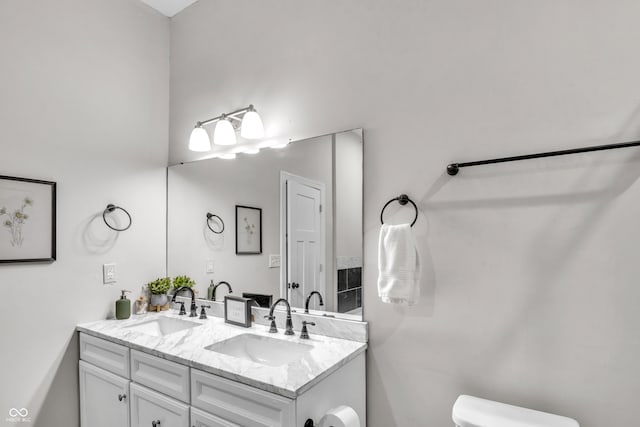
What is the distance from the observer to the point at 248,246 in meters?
2.11

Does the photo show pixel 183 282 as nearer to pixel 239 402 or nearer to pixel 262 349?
→ pixel 262 349

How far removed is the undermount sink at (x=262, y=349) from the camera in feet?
5.42

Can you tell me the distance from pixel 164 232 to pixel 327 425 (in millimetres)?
1758

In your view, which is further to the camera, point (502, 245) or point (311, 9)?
point (311, 9)

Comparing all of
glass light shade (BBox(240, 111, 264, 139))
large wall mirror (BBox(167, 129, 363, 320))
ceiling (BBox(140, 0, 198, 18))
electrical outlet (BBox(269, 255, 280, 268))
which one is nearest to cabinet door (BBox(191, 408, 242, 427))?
large wall mirror (BBox(167, 129, 363, 320))

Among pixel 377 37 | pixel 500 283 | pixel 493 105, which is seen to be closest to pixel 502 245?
pixel 500 283

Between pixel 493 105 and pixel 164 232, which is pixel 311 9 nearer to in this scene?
pixel 493 105

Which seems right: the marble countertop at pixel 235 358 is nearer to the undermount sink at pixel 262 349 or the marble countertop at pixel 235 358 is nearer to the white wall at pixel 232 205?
the undermount sink at pixel 262 349

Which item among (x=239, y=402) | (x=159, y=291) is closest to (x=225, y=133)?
(x=159, y=291)

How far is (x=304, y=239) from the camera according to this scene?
1848 millimetres

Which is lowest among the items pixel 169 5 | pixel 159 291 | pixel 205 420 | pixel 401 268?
pixel 205 420

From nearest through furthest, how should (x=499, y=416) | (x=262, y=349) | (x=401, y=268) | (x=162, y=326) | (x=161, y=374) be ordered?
1. (x=499, y=416)
2. (x=401, y=268)
3. (x=161, y=374)
4. (x=262, y=349)
5. (x=162, y=326)

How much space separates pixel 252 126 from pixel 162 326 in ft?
4.36

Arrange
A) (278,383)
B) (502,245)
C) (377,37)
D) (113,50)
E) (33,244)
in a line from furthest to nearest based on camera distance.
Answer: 1. (113,50)
2. (33,244)
3. (377,37)
4. (502,245)
5. (278,383)
